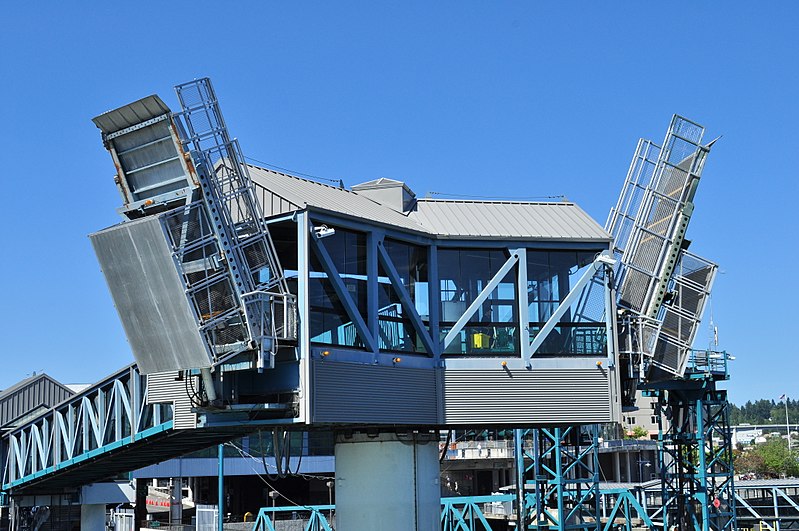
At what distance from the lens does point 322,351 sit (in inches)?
1155

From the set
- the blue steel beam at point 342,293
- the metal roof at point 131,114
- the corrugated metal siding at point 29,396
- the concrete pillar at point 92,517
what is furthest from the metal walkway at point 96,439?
the corrugated metal siding at point 29,396

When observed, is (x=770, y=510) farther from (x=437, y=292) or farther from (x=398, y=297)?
(x=398, y=297)

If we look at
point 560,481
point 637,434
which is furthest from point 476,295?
point 637,434

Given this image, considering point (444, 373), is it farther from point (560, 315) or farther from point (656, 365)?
point (656, 365)

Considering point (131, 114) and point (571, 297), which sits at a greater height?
point (131, 114)

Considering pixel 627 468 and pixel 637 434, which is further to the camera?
pixel 637 434

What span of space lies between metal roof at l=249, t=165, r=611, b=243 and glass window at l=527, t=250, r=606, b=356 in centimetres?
84

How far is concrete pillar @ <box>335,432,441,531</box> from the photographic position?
106ft

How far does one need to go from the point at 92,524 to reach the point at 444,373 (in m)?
28.9

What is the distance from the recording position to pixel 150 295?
94.0ft

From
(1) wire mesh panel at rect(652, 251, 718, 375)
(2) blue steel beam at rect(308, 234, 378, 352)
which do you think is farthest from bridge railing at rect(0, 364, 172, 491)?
(1) wire mesh panel at rect(652, 251, 718, 375)

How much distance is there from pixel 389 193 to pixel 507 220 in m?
4.21

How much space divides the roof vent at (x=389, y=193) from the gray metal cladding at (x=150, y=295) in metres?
9.43

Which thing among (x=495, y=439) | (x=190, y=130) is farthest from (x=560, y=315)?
(x=495, y=439)
